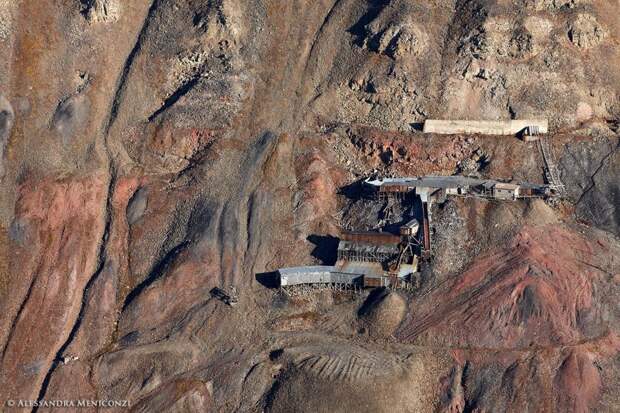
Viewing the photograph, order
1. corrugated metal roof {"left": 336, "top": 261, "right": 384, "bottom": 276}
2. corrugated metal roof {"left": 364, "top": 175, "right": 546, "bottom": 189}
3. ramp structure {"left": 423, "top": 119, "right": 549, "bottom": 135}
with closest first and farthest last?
corrugated metal roof {"left": 336, "top": 261, "right": 384, "bottom": 276}
corrugated metal roof {"left": 364, "top": 175, "right": 546, "bottom": 189}
ramp structure {"left": 423, "top": 119, "right": 549, "bottom": 135}

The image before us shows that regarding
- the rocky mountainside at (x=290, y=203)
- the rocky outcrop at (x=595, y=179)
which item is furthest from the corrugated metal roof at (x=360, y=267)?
the rocky outcrop at (x=595, y=179)

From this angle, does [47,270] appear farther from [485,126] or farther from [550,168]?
[550,168]

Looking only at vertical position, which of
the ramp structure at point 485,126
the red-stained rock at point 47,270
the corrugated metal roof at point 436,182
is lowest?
the red-stained rock at point 47,270

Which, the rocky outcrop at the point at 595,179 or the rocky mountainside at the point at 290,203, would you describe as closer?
the rocky mountainside at the point at 290,203

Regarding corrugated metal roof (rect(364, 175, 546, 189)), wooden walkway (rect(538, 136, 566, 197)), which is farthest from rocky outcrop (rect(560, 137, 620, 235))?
corrugated metal roof (rect(364, 175, 546, 189))

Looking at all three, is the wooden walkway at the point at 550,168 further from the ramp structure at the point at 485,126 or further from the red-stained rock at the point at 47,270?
the red-stained rock at the point at 47,270

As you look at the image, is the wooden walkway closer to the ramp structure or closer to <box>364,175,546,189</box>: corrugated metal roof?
<box>364,175,546,189</box>: corrugated metal roof
